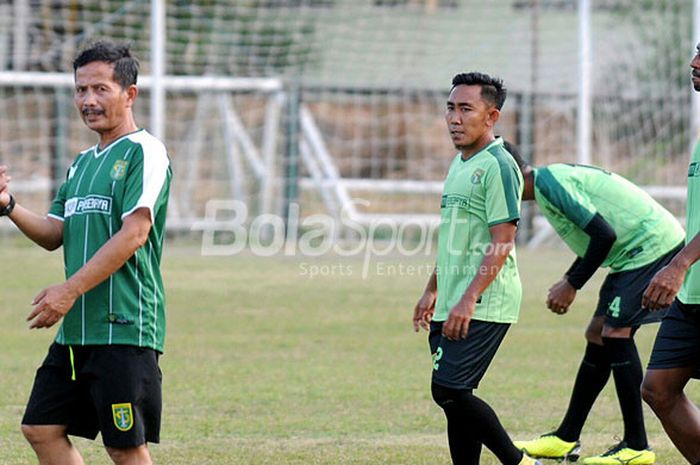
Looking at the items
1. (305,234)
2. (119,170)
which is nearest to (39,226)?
(119,170)

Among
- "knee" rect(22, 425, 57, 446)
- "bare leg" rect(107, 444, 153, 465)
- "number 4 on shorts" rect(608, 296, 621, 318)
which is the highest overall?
"number 4 on shorts" rect(608, 296, 621, 318)

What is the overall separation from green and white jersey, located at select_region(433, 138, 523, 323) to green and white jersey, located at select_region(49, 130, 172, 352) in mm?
1574

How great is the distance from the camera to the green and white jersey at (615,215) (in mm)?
7680

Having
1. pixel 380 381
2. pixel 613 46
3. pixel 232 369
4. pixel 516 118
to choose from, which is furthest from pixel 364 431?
pixel 613 46

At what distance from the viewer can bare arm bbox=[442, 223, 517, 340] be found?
20.9ft

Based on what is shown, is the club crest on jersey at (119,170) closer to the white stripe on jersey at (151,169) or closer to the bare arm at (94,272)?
the white stripe on jersey at (151,169)

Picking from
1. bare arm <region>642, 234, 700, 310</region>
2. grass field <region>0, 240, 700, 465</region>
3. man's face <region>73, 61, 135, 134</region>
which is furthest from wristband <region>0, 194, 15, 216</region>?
bare arm <region>642, 234, 700, 310</region>

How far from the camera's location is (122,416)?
5422 millimetres

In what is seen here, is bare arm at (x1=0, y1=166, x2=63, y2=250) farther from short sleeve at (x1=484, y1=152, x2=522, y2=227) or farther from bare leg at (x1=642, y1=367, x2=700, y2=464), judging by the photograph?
bare leg at (x1=642, y1=367, x2=700, y2=464)

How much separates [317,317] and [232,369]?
344 cm

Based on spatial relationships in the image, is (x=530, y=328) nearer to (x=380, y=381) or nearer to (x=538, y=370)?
(x=538, y=370)

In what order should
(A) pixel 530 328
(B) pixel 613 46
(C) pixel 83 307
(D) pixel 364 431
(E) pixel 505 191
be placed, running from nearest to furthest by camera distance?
(C) pixel 83 307, (E) pixel 505 191, (D) pixel 364 431, (A) pixel 530 328, (B) pixel 613 46

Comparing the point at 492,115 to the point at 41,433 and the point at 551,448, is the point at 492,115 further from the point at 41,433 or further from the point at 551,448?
the point at 41,433

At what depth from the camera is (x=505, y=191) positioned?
648 centimetres
